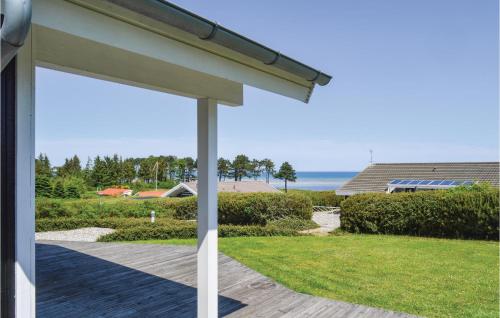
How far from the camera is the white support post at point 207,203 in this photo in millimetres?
3193

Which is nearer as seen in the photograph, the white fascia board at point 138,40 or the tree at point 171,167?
the white fascia board at point 138,40

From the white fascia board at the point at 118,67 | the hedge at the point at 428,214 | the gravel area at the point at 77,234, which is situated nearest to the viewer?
the white fascia board at the point at 118,67

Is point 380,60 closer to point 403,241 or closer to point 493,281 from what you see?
point 403,241

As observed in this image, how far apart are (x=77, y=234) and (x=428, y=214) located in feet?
43.1

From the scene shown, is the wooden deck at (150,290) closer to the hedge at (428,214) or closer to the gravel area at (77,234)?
the gravel area at (77,234)

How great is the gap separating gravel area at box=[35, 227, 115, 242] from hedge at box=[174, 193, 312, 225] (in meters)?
5.18

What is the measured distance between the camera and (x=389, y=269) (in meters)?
8.41

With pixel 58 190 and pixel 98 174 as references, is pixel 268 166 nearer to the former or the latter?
pixel 98 174

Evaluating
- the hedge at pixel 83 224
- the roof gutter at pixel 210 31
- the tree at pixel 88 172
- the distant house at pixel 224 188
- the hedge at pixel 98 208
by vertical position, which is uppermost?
the roof gutter at pixel 210 31

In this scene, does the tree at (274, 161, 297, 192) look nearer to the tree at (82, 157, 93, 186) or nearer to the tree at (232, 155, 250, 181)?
the tree at (232, 155, 250, 181)

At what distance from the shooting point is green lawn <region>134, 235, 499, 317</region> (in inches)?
236

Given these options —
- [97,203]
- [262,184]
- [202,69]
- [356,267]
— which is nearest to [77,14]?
[202,69]

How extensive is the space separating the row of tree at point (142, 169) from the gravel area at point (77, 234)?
5.30 meters

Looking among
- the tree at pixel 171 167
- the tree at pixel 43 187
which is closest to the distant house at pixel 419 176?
the tree at pixel 43 187
